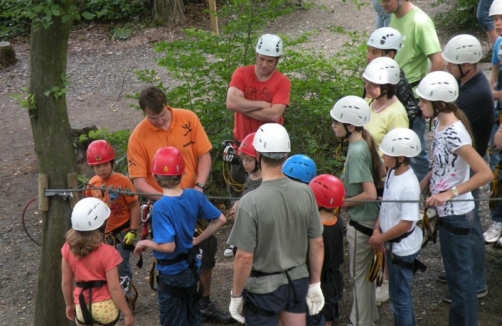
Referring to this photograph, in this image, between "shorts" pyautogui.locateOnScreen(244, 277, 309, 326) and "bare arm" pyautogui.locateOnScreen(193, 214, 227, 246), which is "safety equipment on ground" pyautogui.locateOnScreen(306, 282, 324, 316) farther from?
"bare arm" pyautogui.locateOnScreen(193, 214, 227, 246)

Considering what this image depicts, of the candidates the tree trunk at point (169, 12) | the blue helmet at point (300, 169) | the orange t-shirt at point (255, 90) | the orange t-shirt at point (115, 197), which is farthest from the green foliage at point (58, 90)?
the tree trunk at point (169, 12)

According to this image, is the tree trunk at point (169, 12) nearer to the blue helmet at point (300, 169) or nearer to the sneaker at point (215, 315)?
the sneaker at point (215, 315)

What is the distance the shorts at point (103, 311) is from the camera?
4.81 meters

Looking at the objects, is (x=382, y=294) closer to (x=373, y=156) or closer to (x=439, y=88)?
(x=373, y=156)

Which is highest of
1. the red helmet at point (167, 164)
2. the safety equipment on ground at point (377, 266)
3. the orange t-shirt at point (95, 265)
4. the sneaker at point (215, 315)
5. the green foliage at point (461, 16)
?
the red helmet at point (167, 164)

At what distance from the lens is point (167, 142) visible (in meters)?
5.58

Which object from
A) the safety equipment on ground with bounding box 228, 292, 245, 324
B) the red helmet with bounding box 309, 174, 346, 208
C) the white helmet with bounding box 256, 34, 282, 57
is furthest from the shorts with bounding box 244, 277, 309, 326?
the white helmet with bounding box 256, 34, 282, 57

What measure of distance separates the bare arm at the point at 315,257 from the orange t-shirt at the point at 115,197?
2.05 metres

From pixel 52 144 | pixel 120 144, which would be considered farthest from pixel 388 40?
pixel 120 144

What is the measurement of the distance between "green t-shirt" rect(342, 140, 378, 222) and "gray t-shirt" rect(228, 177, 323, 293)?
939mm

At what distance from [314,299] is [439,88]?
5.69 feet

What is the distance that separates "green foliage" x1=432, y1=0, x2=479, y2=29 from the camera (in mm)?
13683

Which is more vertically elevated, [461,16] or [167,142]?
[167,142]

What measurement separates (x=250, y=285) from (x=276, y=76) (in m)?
2.60
